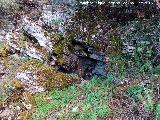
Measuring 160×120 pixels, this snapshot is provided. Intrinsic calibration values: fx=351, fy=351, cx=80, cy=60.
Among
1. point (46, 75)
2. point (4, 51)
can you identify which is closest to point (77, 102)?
point (46, 75)

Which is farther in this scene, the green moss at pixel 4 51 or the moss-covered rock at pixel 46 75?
the green moss at pixel 4 51

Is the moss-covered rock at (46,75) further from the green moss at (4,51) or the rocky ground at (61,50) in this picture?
the green moss at (4,51)

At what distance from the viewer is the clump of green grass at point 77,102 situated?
7.83 metres

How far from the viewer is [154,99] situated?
7.90m

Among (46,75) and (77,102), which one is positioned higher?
(46,75)

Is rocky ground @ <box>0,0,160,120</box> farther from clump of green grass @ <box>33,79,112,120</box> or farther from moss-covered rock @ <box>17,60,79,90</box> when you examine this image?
clump of green grass @ <box>33,79,112,120</box>

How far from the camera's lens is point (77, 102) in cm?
824

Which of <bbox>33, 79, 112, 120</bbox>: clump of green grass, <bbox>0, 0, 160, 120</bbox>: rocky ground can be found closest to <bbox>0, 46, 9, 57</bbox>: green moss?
<bbox>0, 0, 160, 120</bbox>: rocky ground

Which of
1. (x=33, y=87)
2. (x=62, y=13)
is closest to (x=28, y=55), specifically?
(x=33, y=87)

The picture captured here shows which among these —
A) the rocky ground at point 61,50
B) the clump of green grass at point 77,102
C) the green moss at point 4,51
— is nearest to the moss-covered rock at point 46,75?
the rocky ground at point 61,50

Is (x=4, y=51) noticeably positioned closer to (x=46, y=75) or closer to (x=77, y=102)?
(x=46, y=75)

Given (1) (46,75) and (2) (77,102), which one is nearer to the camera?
(2) (77,102)

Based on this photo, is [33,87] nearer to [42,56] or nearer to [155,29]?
[42,56]

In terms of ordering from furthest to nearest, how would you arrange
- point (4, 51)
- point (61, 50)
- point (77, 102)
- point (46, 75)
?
point (61, 50) → point (4, 51) → point (46, 75) → point (77, 102)
